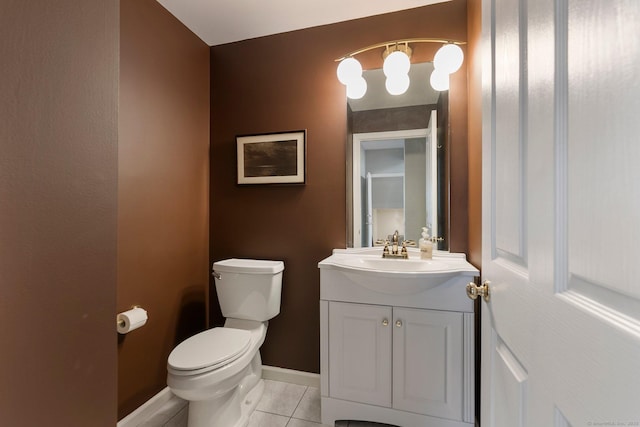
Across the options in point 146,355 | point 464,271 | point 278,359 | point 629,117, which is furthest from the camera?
point 278,359

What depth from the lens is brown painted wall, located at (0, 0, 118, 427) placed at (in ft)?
1.76

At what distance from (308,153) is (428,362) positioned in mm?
1398

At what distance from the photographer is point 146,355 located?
153 centimetres

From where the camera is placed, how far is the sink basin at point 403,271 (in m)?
1.20

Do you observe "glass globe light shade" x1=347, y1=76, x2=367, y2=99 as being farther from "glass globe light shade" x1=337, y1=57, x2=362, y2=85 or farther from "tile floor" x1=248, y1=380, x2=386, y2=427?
"tile floor" x1=248, y1=380, x2=386, y2=427

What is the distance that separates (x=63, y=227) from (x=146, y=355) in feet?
4.15

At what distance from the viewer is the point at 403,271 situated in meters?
1.27

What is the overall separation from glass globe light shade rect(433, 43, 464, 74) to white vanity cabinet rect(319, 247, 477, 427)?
1.13 metres

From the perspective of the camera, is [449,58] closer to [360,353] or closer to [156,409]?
[360,353]

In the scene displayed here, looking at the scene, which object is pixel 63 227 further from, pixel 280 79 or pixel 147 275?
A: pixel 280 79

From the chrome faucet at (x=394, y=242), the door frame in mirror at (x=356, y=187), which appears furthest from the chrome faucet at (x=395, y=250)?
the door frame in mirror at (x=356, y=187)

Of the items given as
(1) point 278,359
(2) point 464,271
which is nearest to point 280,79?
(2) point 464,271

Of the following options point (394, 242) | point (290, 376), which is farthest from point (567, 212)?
point (290, 376)

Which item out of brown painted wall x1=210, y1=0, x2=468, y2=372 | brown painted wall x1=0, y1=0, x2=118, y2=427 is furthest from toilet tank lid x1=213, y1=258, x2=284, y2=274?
brown painted wall x1=0, y1=0, x2=118, y2=427
